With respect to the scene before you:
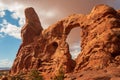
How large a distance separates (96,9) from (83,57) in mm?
15399

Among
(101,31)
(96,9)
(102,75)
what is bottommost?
(102,75)

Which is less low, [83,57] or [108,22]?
[108,22]

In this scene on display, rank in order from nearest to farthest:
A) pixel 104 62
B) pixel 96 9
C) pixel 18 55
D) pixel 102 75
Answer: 1. pixel 102 75
2. pixel 104 62
3. pixel 96 9
4. pixel 18 55

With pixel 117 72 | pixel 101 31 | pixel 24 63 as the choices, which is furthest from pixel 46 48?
pixel 117 72

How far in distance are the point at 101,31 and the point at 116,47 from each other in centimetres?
683

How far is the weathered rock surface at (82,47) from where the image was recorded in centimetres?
7994

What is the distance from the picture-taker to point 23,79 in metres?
94.9

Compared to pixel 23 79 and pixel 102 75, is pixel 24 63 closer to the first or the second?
pixel 23 79

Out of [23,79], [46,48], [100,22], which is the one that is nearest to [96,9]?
[100,22]

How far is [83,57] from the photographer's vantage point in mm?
86875

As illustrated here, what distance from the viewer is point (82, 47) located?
92.8 meters

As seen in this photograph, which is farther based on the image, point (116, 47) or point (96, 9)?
point (96, 9)

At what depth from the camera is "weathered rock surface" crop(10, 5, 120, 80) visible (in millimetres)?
79938

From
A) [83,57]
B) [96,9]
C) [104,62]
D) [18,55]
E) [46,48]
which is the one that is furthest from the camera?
[18,55]
